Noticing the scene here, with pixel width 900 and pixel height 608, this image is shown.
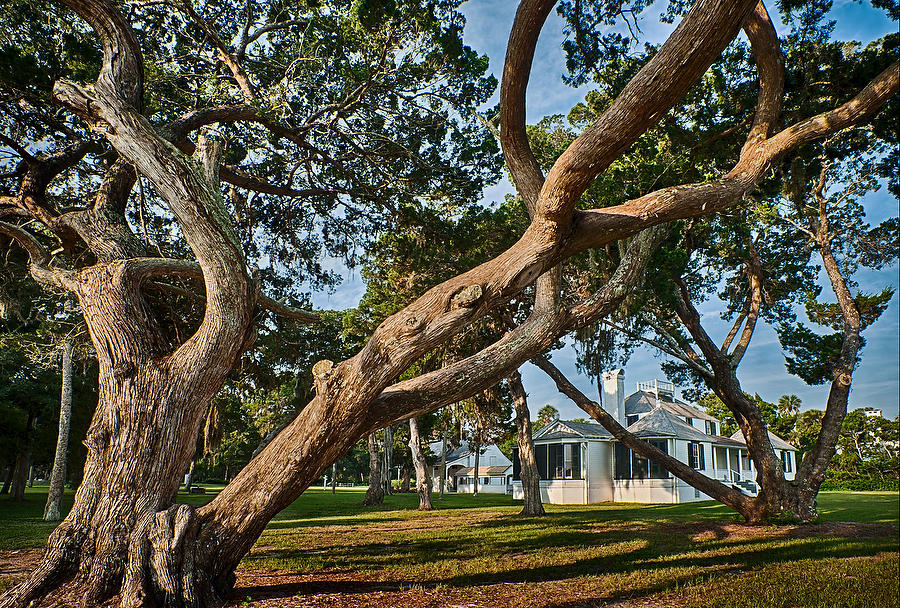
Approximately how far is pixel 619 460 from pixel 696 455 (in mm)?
4382

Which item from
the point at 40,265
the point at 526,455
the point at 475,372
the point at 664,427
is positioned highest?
the point at 40,265

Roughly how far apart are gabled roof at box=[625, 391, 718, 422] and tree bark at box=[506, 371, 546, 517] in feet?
54.8

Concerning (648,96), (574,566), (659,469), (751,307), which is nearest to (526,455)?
(751,307)

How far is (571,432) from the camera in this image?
2856cm

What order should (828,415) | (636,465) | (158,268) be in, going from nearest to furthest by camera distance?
(158,268)
(828,415)
(636,465)

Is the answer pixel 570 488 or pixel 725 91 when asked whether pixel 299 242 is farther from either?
pixel 570 488

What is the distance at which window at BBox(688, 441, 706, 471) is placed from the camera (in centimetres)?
2883

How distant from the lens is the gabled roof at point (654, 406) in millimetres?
32750

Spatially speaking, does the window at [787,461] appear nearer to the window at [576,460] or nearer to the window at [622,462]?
the window at [622,462]

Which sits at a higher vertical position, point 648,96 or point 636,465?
point 648,96

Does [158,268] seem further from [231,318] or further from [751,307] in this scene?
[751,307]

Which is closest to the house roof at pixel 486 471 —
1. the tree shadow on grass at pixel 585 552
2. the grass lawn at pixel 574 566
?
the grass lawn at pixel 574 566

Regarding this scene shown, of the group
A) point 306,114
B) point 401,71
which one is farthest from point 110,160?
point 401,71

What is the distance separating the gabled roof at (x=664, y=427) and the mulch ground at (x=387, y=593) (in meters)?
23.9
